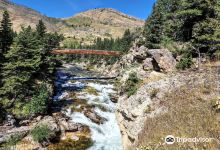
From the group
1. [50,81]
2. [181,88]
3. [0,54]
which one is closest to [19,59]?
[0,54]

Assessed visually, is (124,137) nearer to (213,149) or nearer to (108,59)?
(213,149)

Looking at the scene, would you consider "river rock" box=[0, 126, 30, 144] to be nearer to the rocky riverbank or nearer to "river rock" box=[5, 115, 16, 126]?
"river rock" box=[5, 115, 16, 126]

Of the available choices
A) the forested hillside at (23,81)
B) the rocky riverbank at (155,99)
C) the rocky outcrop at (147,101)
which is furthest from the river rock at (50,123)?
the rocky outcrop at (147,101)

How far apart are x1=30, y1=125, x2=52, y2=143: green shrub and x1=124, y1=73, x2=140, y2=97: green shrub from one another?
11456 millimetres

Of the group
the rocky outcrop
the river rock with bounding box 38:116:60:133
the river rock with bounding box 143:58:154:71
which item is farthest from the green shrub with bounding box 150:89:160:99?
the river rock with bounding box 38:116:60:133

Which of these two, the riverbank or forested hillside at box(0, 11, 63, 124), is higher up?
forested hillside at box(0, 11, 63, 124)

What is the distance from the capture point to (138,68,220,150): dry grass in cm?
1115

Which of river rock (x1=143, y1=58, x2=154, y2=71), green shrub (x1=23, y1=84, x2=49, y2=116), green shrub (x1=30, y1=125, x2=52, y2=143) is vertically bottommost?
green shrub (x1=30, y1=125, x2=52, y2=143)

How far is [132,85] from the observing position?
76.8 ft

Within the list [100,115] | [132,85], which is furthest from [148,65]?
[100,115]

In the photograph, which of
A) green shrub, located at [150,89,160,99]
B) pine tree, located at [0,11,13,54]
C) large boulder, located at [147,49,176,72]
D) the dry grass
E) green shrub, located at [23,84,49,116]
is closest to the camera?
the dry grass

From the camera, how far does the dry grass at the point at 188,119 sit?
11.1 m

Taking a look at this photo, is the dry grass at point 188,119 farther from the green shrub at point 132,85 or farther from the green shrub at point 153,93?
the green shrub at point 132,85

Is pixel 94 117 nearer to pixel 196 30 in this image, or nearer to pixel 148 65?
pixel 148 65
